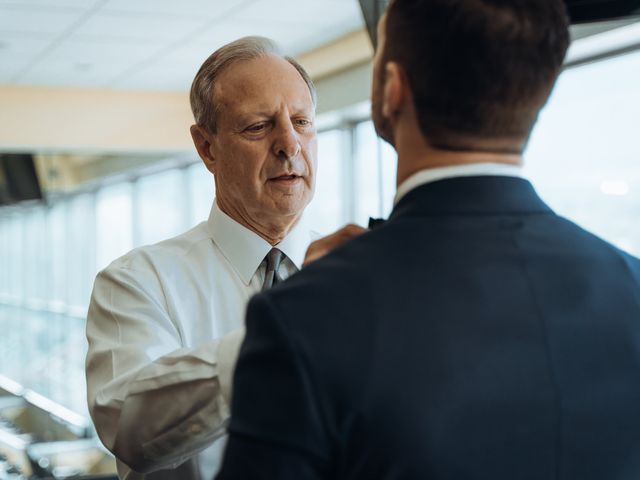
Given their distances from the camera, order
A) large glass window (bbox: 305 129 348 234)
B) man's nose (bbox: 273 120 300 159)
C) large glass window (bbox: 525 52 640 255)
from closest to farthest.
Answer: man's nose (bbox: 273 120 300 159) → large glass window (bbox: 525 52 640 255) → large glass window (bbox: 305 129 348 234)

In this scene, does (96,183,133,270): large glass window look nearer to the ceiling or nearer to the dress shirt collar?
the ceiling

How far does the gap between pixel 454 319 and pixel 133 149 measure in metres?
7.37

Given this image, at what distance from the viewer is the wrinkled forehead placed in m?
1.69

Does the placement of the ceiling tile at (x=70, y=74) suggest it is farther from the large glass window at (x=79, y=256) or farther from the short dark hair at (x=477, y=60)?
the short dark hair at (x=477, y=60)

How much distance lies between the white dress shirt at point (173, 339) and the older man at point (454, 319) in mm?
361

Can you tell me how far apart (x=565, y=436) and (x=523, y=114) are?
11.9 inches

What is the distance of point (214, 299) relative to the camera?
165 cm

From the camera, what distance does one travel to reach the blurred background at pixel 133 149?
4.24m

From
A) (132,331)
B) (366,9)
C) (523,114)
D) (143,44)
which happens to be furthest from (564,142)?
(523,114)

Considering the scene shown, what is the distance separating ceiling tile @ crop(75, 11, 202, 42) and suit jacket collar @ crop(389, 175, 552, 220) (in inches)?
181

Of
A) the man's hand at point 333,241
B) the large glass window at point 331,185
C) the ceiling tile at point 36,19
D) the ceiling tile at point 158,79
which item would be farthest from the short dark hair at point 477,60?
the ceiling tile at point 158,79

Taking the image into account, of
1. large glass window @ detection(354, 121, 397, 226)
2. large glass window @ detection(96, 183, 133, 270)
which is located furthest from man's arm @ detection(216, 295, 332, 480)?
large glass window @ detection(96, 183, 133, 270)

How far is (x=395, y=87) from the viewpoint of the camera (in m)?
0.81

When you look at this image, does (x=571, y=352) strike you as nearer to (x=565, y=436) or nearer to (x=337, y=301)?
(x=565, y=436)
